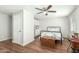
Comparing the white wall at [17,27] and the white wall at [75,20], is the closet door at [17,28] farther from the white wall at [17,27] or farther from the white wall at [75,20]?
the white wall at [75,20]

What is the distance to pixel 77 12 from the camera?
1.13m

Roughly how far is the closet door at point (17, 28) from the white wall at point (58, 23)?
0.33 metres

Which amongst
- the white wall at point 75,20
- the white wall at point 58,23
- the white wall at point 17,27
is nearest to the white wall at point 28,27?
the white wall at point 17,27

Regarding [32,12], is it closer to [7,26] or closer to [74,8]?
[7,26]

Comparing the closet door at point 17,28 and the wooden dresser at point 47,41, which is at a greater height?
the closet door at point 17,28

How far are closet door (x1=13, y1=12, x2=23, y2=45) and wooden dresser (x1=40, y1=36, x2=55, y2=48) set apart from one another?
33 centimetres

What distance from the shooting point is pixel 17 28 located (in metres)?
1.21

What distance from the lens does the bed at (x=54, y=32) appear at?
120 cm

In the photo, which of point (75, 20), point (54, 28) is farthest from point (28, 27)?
point (75, 20)

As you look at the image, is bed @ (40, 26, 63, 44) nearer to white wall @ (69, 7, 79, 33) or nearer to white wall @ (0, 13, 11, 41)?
white wall @ (69, 7, 79, 33)

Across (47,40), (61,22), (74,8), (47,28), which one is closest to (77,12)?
(74,8)

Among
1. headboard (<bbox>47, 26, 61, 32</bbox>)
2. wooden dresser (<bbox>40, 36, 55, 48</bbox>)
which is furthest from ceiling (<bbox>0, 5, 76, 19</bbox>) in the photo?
wooden dresser (<bbox>40, 36, 55, 48</bbox>)

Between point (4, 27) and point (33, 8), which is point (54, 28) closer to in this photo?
point (33, 8)

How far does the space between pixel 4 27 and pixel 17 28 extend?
0.21 m
